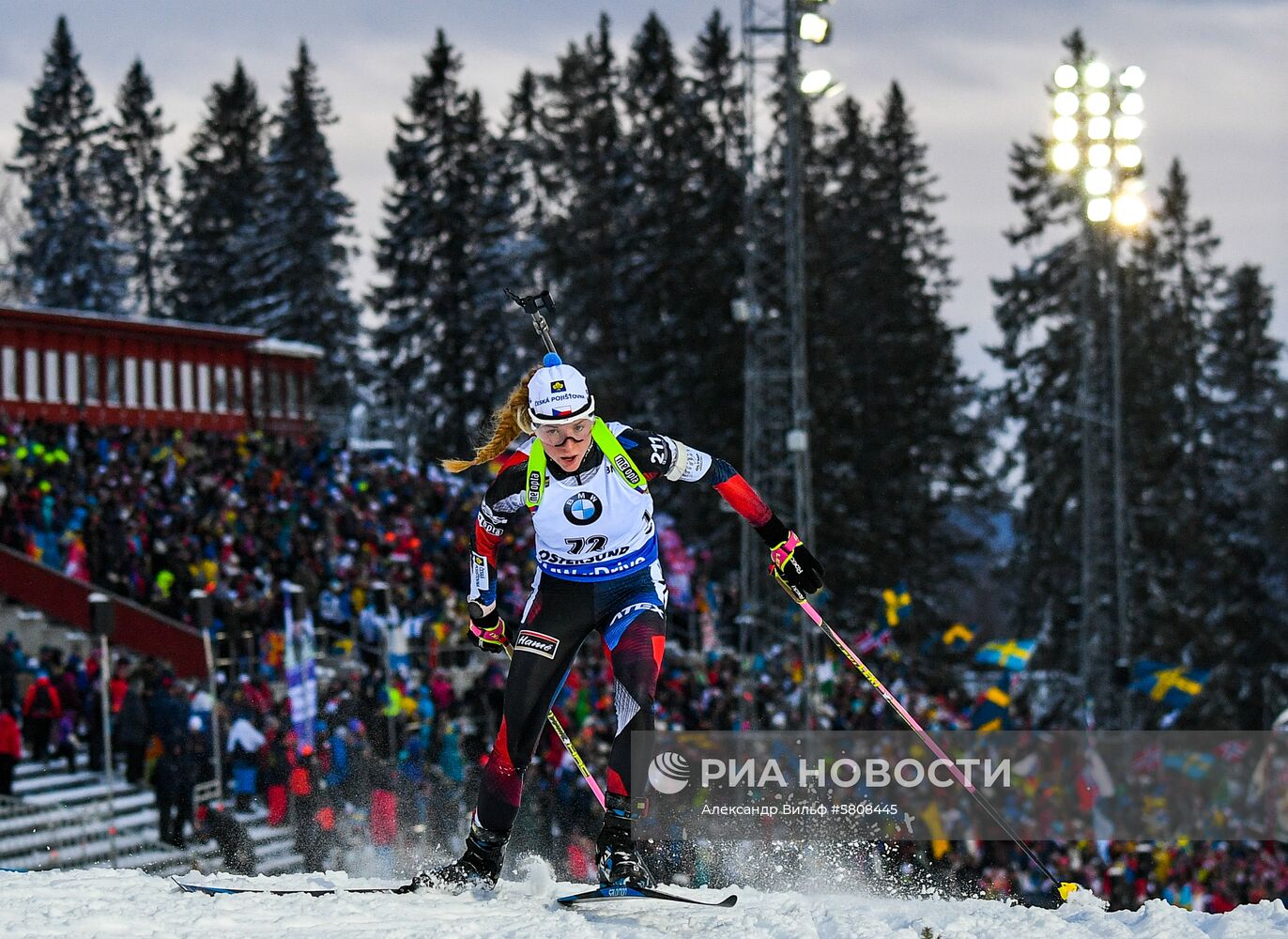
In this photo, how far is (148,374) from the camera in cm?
3450

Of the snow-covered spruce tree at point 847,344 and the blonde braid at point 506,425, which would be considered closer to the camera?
the blonde braid at point 506,425

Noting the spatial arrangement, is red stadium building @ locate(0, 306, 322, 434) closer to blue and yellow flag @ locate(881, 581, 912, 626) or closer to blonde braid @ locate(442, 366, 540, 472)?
blue and yellow flag @ locate(881, 581, 912, 626)

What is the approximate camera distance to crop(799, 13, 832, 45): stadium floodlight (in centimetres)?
1878

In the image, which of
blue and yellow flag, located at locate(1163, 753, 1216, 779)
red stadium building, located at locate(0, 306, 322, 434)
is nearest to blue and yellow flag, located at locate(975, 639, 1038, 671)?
blue and yellow flag, located at locate(1163, 753, 1216, 779)

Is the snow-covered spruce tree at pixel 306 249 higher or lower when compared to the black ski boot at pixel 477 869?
higher

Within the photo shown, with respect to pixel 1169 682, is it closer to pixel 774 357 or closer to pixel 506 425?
pixel 774 357

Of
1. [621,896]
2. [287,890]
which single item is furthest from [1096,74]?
[287,890]

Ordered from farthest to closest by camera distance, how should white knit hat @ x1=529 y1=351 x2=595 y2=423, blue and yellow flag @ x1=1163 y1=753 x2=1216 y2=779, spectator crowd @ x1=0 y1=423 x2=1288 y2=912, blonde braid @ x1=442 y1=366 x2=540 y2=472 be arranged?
blue and yellow flag @ x1=1163 y1=753 x2=1216 y2=779, spectator crowd @ x1=0 y1=423 x2=1288 y2=912, blonde braid @ x1=442 y1=366 x2=540 y2=472, white knit hat @ x1=529 y1=351 x2=595 y2=423

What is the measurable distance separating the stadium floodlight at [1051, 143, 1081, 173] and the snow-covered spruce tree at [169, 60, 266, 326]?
35000 millimetres

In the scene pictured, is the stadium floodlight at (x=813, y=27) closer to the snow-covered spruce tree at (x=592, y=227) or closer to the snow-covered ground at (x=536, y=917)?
the snow-covered ground at (x=536, y=917)

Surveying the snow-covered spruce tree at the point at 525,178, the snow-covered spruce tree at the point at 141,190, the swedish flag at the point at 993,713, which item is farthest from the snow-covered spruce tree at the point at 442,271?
the swedish flag at the point at 993,713

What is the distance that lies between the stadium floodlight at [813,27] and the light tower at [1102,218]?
2.99 metres

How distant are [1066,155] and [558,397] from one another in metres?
14.6

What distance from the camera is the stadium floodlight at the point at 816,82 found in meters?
18.7
